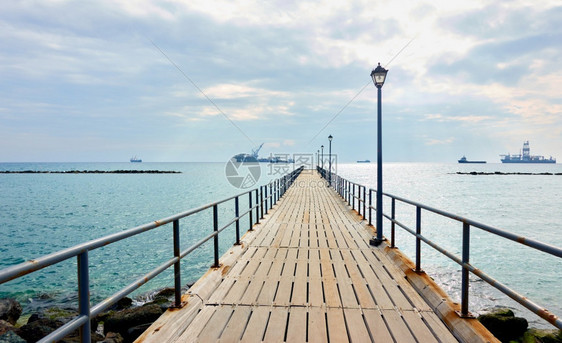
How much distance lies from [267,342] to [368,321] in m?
1.08

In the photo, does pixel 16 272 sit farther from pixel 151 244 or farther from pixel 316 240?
pixel 151 244

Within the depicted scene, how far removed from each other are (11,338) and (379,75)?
972 cm

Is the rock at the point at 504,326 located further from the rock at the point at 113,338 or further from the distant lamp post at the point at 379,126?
the rock at the point at 113,338

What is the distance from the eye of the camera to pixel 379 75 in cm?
764

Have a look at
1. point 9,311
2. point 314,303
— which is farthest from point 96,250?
point 314,303

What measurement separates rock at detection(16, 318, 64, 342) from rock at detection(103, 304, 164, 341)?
1.41 meters

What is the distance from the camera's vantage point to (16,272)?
1676mm

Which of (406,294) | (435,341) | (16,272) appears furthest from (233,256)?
(16,272)

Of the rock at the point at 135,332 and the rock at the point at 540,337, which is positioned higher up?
the rock at the point at 135,332

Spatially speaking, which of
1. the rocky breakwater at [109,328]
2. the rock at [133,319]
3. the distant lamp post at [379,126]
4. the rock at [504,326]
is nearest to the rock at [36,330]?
the rocky breakwater at [109,328]

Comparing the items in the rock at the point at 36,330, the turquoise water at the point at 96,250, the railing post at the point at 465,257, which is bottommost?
the turquoise water at the point at 96,250

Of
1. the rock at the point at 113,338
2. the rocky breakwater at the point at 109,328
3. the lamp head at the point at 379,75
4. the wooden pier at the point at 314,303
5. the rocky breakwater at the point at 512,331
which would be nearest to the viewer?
the wooden pier at the point at 314,303

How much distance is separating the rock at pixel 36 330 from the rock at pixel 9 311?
214 centimetres

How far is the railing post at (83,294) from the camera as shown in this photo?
A: 2.19 meters
